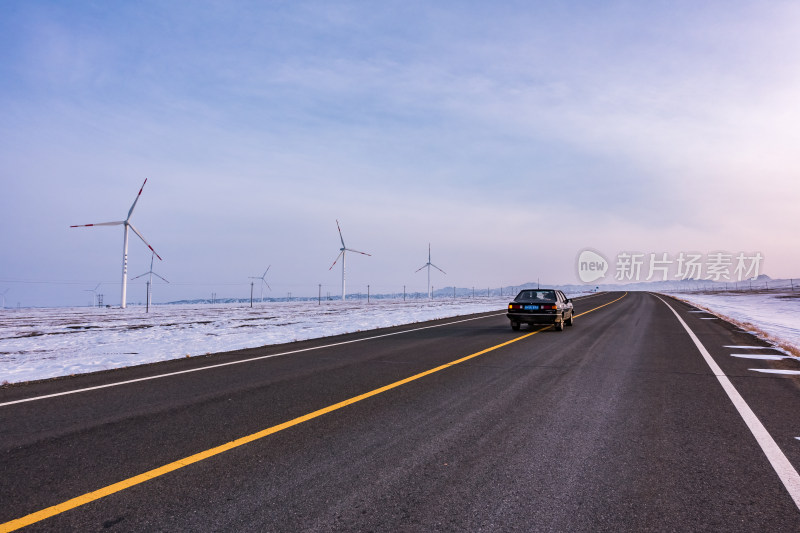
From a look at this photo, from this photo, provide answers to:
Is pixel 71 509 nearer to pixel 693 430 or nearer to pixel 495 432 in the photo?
pixel 495 432

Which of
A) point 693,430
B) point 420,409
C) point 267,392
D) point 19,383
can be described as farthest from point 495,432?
point 19,383

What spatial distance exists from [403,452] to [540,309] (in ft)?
46.1

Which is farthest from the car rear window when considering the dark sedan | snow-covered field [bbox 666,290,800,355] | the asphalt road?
the asphalt road

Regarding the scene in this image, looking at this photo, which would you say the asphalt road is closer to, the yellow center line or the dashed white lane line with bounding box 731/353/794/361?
the yellow center line

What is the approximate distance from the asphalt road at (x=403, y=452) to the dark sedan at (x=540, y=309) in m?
8.50

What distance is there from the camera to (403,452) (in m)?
4.35

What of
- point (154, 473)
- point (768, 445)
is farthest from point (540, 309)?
point (154, 473)

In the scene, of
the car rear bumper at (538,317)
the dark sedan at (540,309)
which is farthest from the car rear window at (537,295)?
the car rear bumper at (538,317)

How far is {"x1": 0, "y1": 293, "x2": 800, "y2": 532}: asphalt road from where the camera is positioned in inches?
125

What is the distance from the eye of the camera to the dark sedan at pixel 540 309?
56.5 ft

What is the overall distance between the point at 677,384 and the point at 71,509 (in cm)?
839

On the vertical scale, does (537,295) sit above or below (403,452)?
above

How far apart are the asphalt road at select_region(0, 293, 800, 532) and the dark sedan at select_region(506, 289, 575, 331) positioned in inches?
335

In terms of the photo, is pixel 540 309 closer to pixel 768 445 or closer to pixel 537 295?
pixel 537 295
